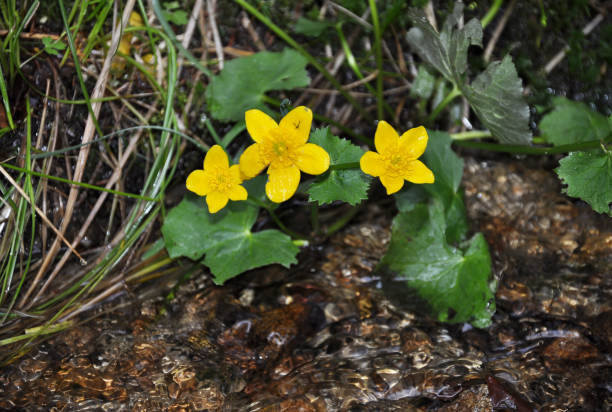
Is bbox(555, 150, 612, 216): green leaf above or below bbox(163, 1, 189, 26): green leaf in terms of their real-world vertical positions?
below

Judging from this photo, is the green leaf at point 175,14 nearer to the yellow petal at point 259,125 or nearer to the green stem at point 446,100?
the yellow petal at point 259,125

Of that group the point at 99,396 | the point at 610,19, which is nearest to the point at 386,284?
the point at 99,396

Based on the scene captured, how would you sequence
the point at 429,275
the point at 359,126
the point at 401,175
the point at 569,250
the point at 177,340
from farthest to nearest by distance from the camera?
the point at 359,126 < the point at 569,250 < the point at 429,275 < the point at 177,340 < the point at 401,175

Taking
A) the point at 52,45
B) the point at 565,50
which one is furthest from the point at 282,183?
the point at 565,50

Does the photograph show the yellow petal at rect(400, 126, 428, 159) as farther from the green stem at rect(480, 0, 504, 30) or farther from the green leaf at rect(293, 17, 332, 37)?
the green stem at rect(480, 0, 504, 30)

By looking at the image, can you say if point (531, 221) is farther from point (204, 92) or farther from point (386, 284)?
point (204, 92)

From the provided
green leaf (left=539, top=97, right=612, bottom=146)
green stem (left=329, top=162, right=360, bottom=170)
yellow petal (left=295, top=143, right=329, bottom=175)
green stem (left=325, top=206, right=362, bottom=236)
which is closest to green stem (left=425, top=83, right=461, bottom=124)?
green leaf (left=539, top=97, right=612, bottom=146)
